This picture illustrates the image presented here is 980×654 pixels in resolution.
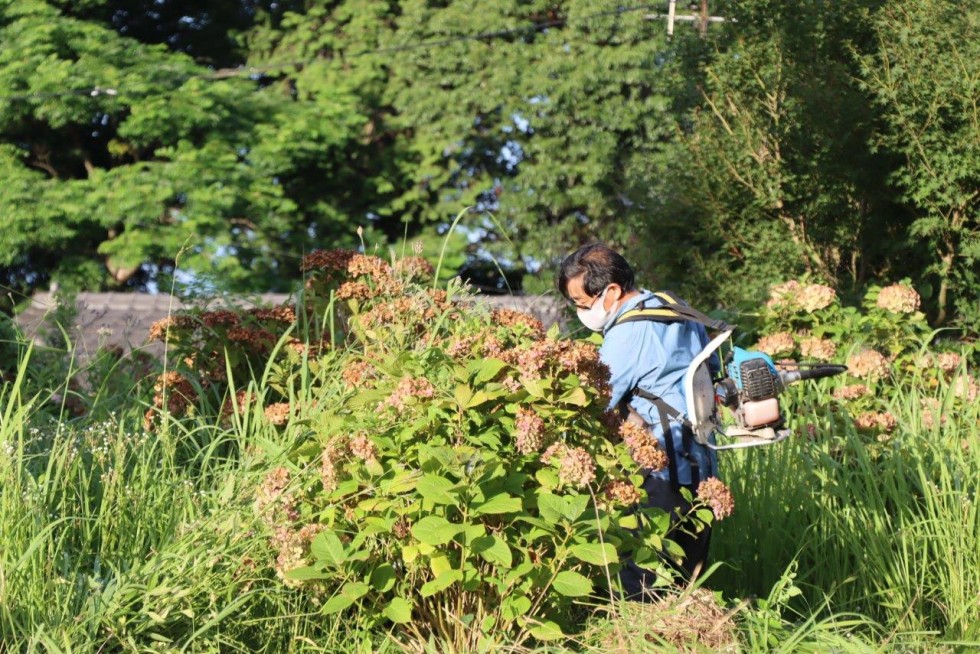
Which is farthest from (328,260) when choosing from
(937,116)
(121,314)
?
(121,314)

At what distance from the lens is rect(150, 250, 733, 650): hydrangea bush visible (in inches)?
112

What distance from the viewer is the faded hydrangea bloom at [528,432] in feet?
9.18

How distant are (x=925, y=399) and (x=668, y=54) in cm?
539

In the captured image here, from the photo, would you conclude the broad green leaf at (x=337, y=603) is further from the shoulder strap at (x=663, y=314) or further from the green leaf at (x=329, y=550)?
the shoulder strap at (x=663, y=314)

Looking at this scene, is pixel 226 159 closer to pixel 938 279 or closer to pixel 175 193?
pixel 175 193

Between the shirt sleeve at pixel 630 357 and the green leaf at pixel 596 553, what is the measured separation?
78 centimetres

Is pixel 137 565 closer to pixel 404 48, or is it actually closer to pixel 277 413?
pixel 277 413

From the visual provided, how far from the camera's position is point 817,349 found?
5.80m

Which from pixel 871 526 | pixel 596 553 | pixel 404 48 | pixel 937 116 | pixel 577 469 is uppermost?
pixel 404 48

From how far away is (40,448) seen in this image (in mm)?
4086

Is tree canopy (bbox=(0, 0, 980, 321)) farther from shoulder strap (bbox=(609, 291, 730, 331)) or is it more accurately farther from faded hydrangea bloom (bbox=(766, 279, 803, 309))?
shoulder strap (bbox=(609, 291, 730, 331))

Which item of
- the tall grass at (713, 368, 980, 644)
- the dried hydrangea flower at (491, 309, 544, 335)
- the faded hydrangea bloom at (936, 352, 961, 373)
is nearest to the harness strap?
the dried hydrangea flower at (491, 309, 544, 335)

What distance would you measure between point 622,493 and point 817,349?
10.5ft

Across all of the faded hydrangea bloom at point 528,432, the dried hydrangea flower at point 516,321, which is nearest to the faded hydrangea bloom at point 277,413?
the dried hydrangea flower at point 516,321
